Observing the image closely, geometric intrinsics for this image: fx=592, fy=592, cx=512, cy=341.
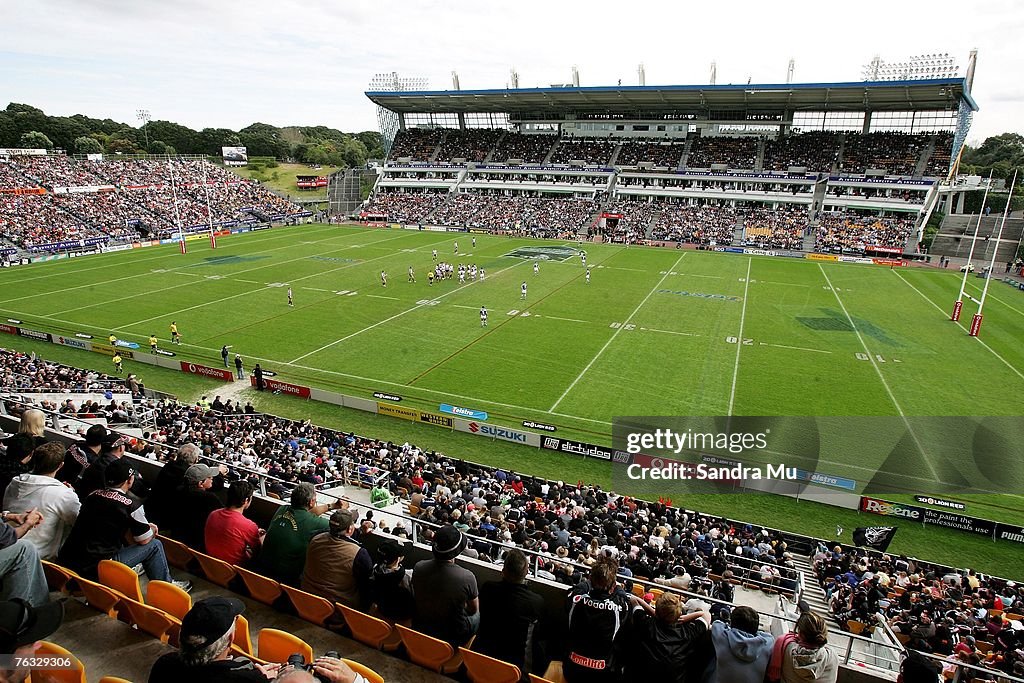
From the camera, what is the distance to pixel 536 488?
1568 cm

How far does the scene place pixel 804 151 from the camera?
3027 inches

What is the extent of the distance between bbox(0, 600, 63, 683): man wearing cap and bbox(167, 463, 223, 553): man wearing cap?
2767 millimetres

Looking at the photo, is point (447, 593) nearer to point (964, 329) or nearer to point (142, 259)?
point (964, 329)

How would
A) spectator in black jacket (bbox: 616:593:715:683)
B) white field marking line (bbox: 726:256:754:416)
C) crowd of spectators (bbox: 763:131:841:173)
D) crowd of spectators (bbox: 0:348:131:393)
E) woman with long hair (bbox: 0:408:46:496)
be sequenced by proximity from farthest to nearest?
crowd of spectators (bbox: 763:131:841:173)
white field marking line (bbox: 726:256:754:416)
crowd of spectators (bbox: 0:348:131:393)
woman with long hair (bbox: 0:408:46:496)
spectator in black jacket (bbox: 616:593:715:683)

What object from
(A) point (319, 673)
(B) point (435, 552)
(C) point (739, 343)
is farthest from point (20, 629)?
(C) point (739, 343)

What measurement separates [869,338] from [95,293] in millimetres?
48811

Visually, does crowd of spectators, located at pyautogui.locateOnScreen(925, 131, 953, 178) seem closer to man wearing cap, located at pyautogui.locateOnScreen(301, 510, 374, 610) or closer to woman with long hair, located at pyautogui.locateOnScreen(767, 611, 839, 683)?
woman with long hair, located at pyautogui.locateOnScreen(767, 611, 839, 683)

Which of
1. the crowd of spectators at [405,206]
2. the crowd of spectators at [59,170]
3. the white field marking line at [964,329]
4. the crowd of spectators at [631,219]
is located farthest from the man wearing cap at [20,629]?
the crowd of spectators at [59,170]

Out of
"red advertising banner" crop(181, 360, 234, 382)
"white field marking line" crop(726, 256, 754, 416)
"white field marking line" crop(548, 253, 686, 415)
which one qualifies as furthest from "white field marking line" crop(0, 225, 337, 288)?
"white field marking line" crop(726, 256, 754, 416)

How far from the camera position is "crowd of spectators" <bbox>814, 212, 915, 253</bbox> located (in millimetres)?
60709

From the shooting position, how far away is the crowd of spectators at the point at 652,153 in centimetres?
8200

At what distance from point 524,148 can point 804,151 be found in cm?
3906

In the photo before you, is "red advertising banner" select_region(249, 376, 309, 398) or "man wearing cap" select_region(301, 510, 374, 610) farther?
"red advertising banner" select_region(249, 376, 309, 398)

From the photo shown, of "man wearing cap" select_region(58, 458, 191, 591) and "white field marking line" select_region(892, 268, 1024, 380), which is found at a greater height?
"man wearing cap" select_region(58, 458, 191, 591)
